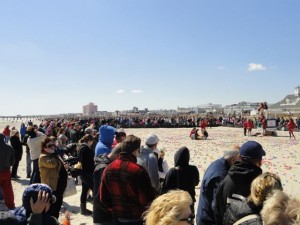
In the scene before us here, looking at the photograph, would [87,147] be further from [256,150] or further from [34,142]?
[256,150]

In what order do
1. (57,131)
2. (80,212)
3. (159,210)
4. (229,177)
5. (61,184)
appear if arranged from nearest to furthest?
(159,210) → (229,177) → (61,184) → (80,212) → (57,131)

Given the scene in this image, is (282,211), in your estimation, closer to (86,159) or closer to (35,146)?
(86,159)

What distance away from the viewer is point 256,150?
12.5ft

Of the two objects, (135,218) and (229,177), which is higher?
(229,177)

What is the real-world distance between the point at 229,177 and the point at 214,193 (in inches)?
17.9

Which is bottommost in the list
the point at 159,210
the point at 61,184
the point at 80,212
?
the point at 80,212

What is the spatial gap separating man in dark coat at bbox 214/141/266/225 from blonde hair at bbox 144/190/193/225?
1199 mm

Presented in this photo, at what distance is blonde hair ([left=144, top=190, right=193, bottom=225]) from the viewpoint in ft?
8.29

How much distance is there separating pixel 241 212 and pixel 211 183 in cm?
114

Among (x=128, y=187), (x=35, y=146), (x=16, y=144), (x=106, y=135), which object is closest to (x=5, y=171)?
(x=35, y=146)

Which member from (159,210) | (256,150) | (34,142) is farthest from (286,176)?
(159,210)

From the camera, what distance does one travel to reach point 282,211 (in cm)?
244

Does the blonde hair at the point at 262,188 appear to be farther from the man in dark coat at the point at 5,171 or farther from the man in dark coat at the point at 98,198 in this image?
the man in dark coat at the point at 5,171

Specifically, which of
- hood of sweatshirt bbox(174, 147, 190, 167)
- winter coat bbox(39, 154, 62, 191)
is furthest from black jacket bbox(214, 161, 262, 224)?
winter coat bbox(39, 154, 62, 191)
